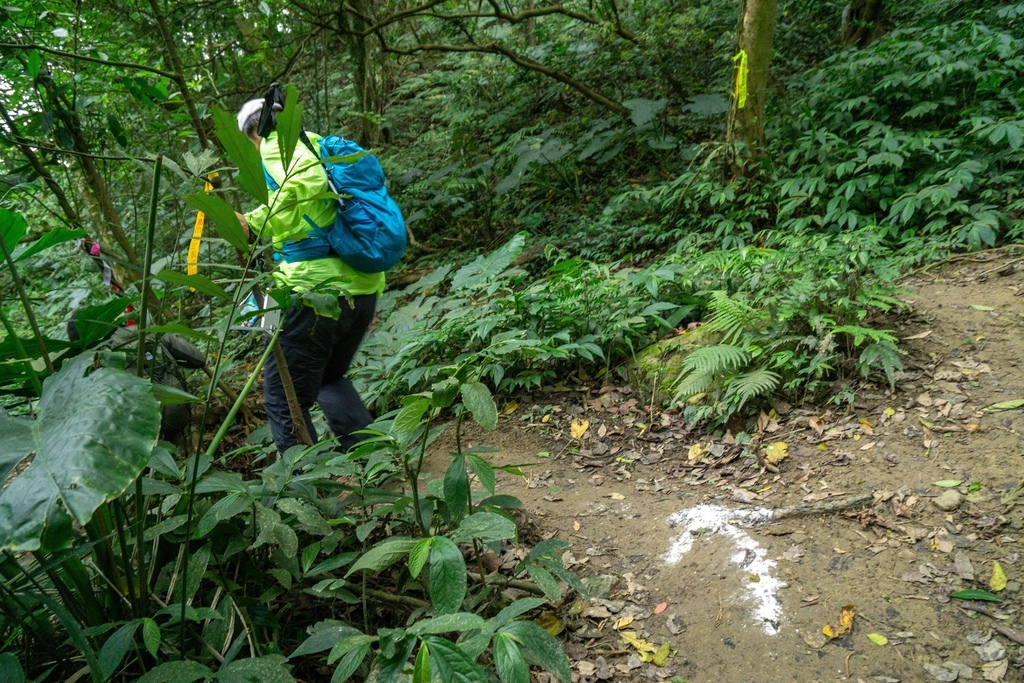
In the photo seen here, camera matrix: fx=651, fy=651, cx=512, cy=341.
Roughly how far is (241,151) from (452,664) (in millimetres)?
1176

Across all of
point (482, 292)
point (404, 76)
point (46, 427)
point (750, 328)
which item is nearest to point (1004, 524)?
point (750, 328)

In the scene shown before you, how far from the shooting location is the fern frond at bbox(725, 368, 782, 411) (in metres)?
3.73

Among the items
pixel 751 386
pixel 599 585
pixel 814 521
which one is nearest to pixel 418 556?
pixel 599 585

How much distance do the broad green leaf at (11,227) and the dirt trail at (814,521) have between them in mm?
2157

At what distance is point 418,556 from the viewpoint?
5.57ft

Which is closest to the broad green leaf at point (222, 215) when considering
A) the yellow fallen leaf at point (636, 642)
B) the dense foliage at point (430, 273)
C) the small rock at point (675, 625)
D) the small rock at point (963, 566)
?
the dense foliage at point (430, 273)

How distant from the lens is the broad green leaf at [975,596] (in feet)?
7.85

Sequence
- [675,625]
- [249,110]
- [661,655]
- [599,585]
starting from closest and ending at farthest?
[661,655], [675,625], [599,585], [249,110]

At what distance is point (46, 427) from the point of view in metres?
1.18

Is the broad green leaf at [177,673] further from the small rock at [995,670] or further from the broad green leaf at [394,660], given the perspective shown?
the small rock at [995,670]

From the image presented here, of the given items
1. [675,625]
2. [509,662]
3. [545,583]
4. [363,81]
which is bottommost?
[675,625]

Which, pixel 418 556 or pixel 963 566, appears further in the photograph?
pixel 963 566

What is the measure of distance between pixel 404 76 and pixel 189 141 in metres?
4.19

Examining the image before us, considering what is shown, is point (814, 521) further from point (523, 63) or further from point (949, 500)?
point (523, 63)
